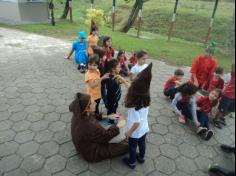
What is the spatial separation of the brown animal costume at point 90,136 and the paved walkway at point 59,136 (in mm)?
178

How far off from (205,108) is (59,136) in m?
3.02

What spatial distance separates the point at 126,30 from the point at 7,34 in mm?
8228

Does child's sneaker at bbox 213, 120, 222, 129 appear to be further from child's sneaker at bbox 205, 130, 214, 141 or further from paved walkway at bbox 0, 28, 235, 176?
child's sneaker at bbox 205, 130, 214, 141

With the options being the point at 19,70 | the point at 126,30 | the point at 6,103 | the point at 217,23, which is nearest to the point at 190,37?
the point at 217,23

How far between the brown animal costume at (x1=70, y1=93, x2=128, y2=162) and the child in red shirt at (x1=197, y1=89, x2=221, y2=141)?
1740 mm

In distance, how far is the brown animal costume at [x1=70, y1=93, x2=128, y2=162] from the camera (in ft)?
11.0

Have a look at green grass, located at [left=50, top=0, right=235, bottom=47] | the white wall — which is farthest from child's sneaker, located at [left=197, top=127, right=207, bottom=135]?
the white wall

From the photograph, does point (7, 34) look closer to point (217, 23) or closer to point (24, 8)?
point (24, 8)

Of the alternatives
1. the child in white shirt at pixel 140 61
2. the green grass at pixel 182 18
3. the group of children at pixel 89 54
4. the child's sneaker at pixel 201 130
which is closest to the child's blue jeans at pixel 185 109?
the child's sneaker at pixel 201 130

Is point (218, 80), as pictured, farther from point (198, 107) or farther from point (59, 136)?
point (59, 136)

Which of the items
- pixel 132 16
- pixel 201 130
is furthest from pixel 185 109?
pixel 132 16

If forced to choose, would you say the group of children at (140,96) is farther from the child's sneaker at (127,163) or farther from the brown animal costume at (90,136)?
the brown animal costume at (90,136)

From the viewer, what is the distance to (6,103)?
516 cm

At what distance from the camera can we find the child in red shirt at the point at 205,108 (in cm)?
454
